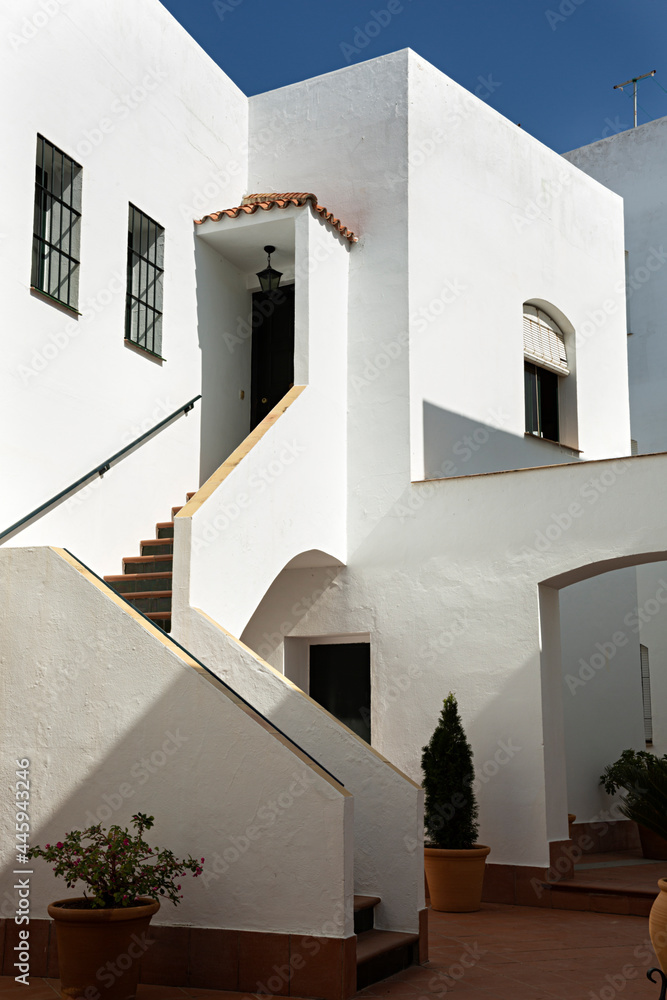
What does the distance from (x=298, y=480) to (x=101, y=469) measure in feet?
6.49

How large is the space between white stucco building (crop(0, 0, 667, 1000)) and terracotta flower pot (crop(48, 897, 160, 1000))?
605mm

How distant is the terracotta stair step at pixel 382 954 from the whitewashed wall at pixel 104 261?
4.22 meters

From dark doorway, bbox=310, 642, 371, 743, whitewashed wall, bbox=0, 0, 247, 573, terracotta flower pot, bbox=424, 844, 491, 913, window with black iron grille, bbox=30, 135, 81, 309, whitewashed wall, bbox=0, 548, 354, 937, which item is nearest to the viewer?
whitewashed wall, bbox=0, 548, 354, 937

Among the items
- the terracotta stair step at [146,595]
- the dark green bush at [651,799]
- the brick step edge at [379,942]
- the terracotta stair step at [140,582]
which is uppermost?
the terracotta stair step at [140,582]

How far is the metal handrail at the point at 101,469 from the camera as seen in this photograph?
8.21 m

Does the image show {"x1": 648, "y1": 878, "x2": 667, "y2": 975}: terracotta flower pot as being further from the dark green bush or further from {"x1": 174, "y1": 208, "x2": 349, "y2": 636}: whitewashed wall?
{"x1": 174, "y1": 208, "x2": 349, "y2": 636}: whitewashed wall

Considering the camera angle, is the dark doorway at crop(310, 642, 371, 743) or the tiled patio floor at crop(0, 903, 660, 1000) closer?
the tiled patio floor at crop(0, 903, 660, 1000)

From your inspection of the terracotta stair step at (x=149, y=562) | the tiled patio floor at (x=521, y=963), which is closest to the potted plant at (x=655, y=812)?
the tiled patio floor at (x=521, y=963)

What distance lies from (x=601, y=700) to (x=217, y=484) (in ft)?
21.0

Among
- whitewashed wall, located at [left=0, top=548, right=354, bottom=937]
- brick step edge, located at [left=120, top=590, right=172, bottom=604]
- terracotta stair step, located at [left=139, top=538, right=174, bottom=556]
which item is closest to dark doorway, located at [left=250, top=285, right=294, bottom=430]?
terracotta stair step, located at [left=139, top=538, right=174, bottom=556]

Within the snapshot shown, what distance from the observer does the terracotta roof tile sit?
10.8m

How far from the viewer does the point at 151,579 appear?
28.5ft

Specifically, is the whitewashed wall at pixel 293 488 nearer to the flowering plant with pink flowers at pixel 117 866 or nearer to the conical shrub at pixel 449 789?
the flowering plant with pink flowers at pixel 117 866

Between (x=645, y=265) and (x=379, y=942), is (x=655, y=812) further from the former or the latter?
(x=645, y=265)
